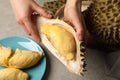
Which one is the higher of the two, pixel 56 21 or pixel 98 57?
pixel 56 21

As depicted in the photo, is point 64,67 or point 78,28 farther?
point 64,67

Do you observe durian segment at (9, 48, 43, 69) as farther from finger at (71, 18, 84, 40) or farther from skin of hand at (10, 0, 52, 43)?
finger at (71, 18, 84, 40)

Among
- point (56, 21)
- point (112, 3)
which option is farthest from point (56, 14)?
point (112, 3)

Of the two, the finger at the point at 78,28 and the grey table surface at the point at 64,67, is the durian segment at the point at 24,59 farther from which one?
the finger at the point at 78,28

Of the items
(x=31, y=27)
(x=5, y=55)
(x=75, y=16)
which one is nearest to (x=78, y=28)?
(x=75, y=16)

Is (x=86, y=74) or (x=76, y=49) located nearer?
(x=76, y=49)

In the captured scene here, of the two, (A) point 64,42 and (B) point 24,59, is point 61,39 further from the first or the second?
(B) point 24,59

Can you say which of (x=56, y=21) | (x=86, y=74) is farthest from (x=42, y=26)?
(x=86, y=74)

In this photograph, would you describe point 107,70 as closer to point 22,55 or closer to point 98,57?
point 98,57
